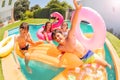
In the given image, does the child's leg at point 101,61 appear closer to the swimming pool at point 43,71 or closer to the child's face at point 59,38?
the swimming pool at point 43,71

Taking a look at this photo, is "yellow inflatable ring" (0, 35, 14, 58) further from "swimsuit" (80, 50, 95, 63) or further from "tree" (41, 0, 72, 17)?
"swimsuit" (80, 50, 95, 63)

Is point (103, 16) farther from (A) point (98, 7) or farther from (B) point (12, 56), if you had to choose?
(B) point (12, 56)

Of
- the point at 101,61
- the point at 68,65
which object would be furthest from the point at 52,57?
the point at 101,61

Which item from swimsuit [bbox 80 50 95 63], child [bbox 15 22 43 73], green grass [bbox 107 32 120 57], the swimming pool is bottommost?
the swimming pool

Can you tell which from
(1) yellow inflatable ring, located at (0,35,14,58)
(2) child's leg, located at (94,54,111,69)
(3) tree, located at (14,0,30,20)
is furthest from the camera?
(3) tree, located at (14,0,30,20)

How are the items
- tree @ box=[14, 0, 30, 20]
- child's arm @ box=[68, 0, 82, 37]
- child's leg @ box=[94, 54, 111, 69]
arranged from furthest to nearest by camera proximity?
tree @ box=[14, 0, 30, 20] < child's leg @ box=[94, 54, 111, 69] < child's arm @ box=[68, 0, 82, 37]

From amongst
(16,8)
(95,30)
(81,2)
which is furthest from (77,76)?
(16,8)

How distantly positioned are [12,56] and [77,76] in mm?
465

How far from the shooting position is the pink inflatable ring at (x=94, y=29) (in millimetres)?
2736

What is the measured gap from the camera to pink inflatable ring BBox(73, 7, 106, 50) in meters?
2.74

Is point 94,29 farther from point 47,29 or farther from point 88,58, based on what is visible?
point 47,29

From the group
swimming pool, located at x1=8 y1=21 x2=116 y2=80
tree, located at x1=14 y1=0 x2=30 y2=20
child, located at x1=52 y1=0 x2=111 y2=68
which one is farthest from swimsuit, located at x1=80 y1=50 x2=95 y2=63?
tree, located at x1=14 y1=0 x2=30 y2=20

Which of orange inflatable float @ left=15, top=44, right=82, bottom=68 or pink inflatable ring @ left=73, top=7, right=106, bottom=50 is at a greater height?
pink inflatable ring @ left=73, top=7, right=106, bottom=50

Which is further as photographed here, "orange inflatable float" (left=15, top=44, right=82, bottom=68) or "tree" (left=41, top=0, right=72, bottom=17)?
"tree" (left=41, top=0, right=72, bottom=17)
